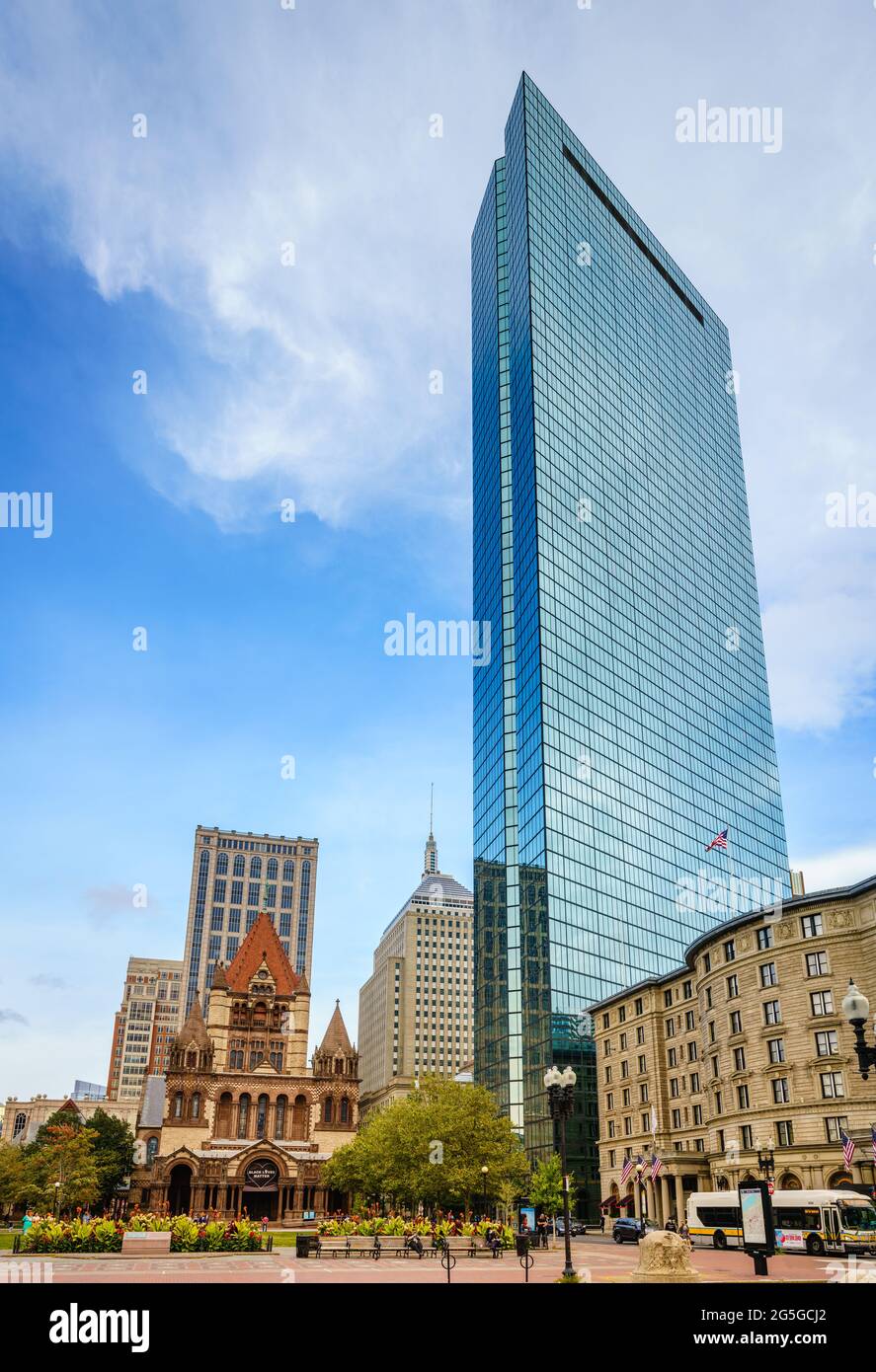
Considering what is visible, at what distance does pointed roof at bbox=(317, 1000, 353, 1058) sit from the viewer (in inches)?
4190

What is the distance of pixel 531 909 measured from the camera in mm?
92438

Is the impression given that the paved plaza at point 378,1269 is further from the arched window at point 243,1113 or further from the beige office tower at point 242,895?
the beige office tower at point 242,895

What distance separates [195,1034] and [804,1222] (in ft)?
239

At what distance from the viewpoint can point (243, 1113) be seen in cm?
10269

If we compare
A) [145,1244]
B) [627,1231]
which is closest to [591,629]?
[627,1231]

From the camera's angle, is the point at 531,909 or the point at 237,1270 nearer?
the point at 237,1270

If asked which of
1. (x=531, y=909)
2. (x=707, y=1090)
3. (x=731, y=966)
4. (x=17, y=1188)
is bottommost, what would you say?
(x=17, y=1188)

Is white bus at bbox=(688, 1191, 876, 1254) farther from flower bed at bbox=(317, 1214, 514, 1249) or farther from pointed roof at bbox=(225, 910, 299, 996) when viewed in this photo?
pointed roof at bbox=(225, 910, 299, 996)

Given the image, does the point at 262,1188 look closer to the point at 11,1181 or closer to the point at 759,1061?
the point at 11,1181

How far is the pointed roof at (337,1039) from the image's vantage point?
10644 centimetres

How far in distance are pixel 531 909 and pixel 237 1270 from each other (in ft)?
200

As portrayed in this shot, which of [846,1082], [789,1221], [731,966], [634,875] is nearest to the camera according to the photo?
[789,1221]
